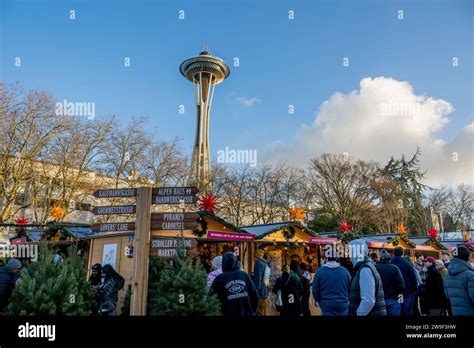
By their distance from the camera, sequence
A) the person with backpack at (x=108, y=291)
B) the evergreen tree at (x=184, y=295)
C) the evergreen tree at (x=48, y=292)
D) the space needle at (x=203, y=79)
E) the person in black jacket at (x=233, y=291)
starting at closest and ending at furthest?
the person in black jacket at (x=233, y=291)
the evergreen tree at (x=48, y=292)
the evergreen tree at (x=184, y=295)
the person with backpack at (x=108, y=291)
the space needle at (x=203, y=79)

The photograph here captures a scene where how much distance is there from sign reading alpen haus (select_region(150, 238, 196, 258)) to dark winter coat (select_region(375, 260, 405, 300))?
3108 mm

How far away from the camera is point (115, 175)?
25.2 metres

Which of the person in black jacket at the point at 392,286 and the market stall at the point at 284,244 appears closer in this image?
the person in black jacket at the point at 392,286

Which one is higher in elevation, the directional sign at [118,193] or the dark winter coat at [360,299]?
the directional sign at [118,193]

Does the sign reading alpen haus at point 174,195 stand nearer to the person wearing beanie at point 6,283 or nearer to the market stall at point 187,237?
the market stall at point 187,237

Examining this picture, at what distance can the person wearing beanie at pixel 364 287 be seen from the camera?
4.45 metres

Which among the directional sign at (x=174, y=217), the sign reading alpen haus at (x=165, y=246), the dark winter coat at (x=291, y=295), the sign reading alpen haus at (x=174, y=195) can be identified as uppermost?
the sign reading alpen haus at (x=174, y=195)

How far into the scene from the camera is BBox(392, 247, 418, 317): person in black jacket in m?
6.70

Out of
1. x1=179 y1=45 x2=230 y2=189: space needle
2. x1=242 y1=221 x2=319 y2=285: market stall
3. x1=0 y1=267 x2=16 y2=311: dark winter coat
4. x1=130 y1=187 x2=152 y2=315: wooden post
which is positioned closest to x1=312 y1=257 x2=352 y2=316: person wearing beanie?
x1=130 y1=187 x2=152 y2=315: wooden post

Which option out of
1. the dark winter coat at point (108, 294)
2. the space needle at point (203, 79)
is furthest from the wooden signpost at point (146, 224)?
the space needle at point (203, 79)

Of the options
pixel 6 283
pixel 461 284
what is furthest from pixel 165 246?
pixel 461 284

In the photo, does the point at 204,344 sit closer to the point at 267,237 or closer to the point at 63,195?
the point at 267,237

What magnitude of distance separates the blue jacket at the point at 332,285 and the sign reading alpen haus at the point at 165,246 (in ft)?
6.86

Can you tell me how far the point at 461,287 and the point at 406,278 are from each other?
7.04 feet
